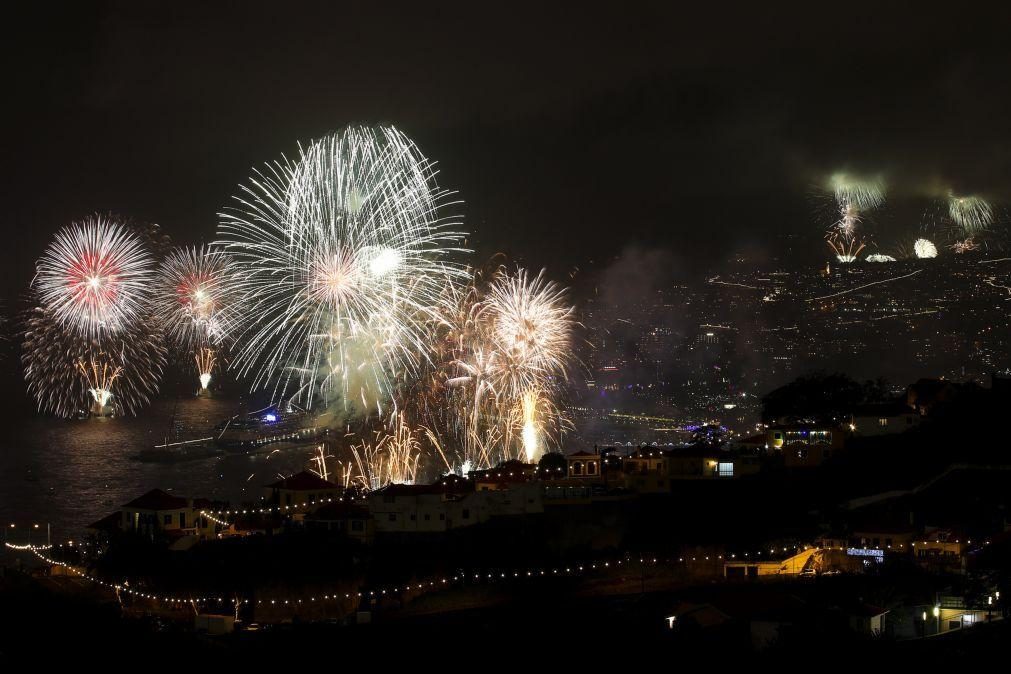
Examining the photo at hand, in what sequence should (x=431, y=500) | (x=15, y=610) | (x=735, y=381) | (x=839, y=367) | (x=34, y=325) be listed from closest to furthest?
(x=15, y=610)
(x=431, y=500)
(x=34, y=325)
(x=839, y=367)
(x=735, y=381)

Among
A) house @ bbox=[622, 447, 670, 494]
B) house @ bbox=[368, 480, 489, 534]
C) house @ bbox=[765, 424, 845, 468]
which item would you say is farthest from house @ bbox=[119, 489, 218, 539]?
house @ bbox=[765, 424, 845, 468]

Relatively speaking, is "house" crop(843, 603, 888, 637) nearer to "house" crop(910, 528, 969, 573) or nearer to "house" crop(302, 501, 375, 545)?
"house" crop(910, 528, 969, 573)

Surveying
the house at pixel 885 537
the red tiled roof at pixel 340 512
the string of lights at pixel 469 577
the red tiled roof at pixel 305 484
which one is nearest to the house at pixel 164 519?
the string of lights at pixel 469 577

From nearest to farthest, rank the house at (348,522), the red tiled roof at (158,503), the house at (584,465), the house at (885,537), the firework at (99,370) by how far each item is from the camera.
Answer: the house at (885,537) → the house at (348,522) → the red tiled roof at (158,503) → the house at (584,465) → the firework at (99,370)

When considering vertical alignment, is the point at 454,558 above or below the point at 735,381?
below

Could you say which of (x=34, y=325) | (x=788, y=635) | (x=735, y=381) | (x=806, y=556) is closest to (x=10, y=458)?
(x=34, y=325)

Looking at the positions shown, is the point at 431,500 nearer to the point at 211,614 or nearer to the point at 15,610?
the point at 211,614

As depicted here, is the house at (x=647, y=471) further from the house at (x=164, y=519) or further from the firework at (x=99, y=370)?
the firework at (x=99, y=370)
